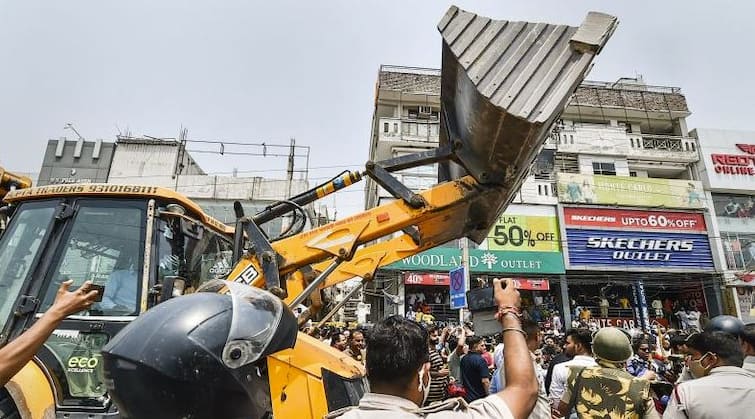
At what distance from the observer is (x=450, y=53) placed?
3.37 m

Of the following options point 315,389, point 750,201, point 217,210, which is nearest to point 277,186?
point 217,210

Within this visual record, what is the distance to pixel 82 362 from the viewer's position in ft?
10.6

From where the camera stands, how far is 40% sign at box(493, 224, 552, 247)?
19.7 metres

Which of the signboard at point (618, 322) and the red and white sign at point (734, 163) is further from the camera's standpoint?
the red and white sign at point (734, 163)

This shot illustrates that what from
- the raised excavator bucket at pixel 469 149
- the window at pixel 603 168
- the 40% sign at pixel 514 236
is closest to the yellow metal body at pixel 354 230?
the raised excavator bucket at pixel 469 149

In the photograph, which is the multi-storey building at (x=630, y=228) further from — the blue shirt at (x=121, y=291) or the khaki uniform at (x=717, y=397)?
the blue shirt at (x=121, y=291)

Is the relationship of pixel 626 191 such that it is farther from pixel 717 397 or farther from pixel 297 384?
pixel 297 384

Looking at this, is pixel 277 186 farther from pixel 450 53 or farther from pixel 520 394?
pixel 520 394

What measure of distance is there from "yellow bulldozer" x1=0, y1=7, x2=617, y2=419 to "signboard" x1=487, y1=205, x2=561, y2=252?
1594 centimetres

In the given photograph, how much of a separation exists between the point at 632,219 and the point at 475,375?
63.7ft

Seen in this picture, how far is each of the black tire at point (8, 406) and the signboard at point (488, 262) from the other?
53.9 ft

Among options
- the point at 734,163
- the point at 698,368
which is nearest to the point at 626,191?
the point at 734,163

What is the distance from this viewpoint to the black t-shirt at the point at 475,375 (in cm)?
522

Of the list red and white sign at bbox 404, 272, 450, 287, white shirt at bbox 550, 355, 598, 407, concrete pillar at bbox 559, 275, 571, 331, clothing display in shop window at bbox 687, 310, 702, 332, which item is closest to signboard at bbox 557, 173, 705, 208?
concrete pillar at bbox 559, 275, 571, 331
